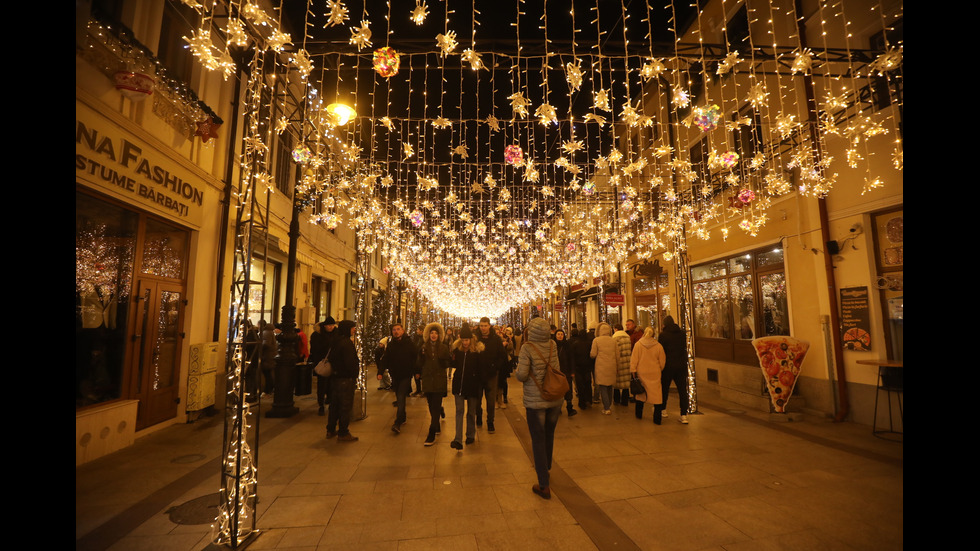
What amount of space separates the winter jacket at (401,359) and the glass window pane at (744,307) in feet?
28.7

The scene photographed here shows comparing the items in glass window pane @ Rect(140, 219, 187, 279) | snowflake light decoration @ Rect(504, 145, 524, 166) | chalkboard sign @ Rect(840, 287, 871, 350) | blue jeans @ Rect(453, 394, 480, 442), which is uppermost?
snowflake light decoration @ Rect(504, 145, 524, 166)

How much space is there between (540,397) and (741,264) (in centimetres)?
920

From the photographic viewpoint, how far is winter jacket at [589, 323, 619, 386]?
794 centimetres

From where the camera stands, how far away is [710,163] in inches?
238

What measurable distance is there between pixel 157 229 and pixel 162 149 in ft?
4.32

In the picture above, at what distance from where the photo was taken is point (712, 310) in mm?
11977

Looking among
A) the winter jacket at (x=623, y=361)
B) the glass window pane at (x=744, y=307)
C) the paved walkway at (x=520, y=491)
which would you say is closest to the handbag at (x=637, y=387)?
the winter jacket at (x=623, y=361)

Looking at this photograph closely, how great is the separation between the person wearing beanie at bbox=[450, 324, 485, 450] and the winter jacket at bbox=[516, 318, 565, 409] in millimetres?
1641

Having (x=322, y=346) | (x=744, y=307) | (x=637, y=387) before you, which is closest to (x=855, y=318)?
(x=744, y=307)

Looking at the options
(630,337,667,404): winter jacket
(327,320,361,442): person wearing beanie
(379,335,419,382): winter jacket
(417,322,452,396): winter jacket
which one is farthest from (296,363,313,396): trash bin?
(630,337,667,404): winter jacket

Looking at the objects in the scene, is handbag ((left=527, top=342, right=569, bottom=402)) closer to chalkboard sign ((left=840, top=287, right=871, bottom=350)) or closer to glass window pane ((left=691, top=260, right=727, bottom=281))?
chalkboard sign ((left=840, top=287, right=871, bottom=350))
